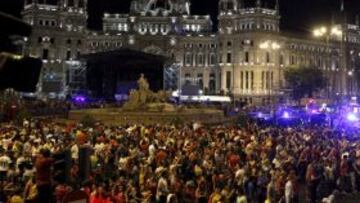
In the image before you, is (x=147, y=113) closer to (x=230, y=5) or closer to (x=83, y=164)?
(x=83, y=164)

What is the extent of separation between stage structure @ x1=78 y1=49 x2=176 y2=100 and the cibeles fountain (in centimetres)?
3415

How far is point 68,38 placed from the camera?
13000 centimetres

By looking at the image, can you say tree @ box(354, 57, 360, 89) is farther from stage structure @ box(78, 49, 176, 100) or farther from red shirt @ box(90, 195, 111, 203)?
red shirt @ box(90, 195, 111, 203)

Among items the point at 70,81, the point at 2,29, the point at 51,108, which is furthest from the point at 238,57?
the point at 2,29

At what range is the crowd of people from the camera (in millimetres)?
15180

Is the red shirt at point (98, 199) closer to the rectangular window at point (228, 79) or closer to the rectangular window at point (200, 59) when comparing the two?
the rectangular window at point (228, 79)

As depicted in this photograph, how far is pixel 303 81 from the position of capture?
116 meters

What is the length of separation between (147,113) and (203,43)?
8739 centimetres

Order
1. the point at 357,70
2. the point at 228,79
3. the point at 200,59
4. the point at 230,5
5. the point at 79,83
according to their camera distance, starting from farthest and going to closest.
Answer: the point at 357,70 → the point at 200,59 → the point at 230,5 → the point at 228,79 → the point at 79,83

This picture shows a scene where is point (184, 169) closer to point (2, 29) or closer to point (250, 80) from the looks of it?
point (2, 29)

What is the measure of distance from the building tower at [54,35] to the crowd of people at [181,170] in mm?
102473

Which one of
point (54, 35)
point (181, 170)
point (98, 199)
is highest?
point (54, 35)

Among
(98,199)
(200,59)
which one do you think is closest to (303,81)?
(200,59)

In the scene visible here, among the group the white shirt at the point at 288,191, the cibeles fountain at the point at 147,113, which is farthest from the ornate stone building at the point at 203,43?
the white shirt at the point at 288,191
